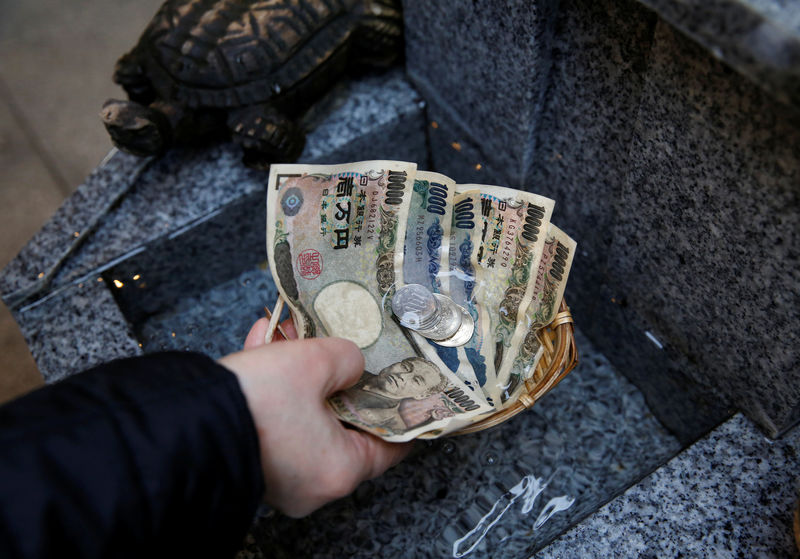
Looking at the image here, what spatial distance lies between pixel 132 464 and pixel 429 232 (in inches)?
24.9

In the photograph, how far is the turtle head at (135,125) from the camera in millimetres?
1192

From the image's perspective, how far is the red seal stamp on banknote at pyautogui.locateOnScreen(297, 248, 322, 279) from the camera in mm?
1042

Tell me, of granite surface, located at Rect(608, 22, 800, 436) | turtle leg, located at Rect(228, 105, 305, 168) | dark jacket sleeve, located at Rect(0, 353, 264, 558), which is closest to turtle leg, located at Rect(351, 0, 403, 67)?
turtle leg, located at Rect(228, 105, 305, 168)

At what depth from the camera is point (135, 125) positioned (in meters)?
1.20

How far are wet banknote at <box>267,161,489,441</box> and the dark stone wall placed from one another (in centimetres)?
29

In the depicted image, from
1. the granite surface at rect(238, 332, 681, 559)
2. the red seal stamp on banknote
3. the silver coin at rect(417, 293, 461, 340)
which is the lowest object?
the granite surface at rect(238, 332, 681, 559)

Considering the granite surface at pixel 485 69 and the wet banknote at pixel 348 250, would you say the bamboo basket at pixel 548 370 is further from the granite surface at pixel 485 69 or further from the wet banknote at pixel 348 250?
the granite surface at pixel 485 69

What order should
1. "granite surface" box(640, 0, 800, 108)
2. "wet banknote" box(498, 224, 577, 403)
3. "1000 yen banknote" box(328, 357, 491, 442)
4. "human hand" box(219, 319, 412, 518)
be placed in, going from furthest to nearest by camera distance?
"wet banknote" box(498, 224, 577, 403) → "1000 yen banknote" box(328, 357, 491, 442) → "human hand" box(219, 319, 412, 518) → "granite surface" box(640, 0, 800, 108)

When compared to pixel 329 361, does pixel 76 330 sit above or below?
below

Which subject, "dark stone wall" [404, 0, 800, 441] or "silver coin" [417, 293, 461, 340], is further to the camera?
"silver coin" [417, 293, 461, 340]

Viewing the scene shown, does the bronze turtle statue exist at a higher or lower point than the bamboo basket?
higher

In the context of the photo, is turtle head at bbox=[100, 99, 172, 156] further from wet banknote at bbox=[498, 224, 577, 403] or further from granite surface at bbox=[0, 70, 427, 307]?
wet banknote at bbox=[498, 224, 577, 403]

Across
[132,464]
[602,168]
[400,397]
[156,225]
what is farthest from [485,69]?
[132,464]

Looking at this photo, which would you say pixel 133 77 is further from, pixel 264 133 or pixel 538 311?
pixel 538 311
